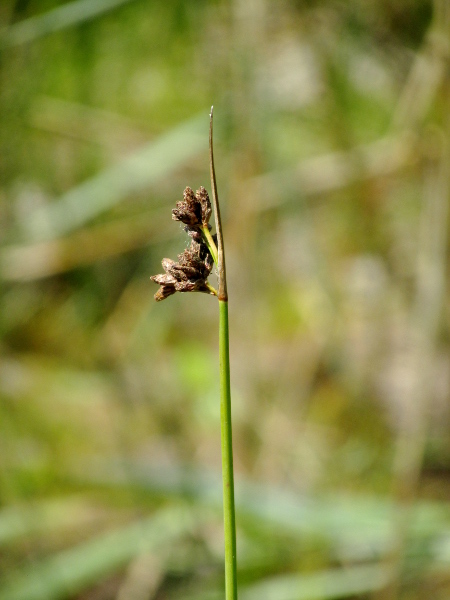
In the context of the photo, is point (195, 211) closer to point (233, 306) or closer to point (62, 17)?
point (62, 17)

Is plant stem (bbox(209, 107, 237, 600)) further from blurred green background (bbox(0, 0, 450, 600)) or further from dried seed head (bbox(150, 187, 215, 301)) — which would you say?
blurred green background (bbox(0, 0, 450, 600))

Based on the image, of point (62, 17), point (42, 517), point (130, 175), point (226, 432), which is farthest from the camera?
point (130, 175)

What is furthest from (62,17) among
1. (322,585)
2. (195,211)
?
(322,585)

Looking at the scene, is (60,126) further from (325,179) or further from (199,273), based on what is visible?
(199,273)

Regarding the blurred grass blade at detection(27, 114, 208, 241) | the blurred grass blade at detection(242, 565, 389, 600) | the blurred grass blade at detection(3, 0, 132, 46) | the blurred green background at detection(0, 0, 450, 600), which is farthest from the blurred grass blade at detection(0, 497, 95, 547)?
the blurred grass blade at detection(3, 0, 132, 46)

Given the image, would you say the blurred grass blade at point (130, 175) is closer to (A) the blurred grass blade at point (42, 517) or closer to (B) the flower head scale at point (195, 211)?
(A) the blurred grass blade at point (42, 517)

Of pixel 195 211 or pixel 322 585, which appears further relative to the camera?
pixel 322 585

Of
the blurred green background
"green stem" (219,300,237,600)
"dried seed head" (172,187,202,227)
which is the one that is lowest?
"green stem" (219,300,237,600)
